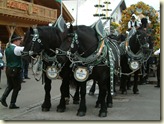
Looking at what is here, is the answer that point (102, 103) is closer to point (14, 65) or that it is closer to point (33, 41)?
point (33, 41)

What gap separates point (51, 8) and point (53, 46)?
21.8 metres

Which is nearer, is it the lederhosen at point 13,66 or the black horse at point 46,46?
the black horse at point 46,46

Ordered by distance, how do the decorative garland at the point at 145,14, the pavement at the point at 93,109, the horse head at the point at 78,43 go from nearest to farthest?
the horse head at the point at 78,43, the pavement at the point at 93,109, the decorative garland at the point at 145,14

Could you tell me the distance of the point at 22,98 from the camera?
929 cm

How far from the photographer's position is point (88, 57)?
22.2 ft

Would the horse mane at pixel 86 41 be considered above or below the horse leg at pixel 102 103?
above

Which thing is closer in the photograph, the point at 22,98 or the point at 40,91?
the point at 22,98

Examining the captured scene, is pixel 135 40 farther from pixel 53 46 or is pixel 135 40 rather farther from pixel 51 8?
pixel 51 8

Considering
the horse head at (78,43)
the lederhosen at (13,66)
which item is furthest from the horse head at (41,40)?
the lederhosen at (13,66)

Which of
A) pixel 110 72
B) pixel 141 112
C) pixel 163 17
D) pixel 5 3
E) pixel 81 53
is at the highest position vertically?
pixel 5 3

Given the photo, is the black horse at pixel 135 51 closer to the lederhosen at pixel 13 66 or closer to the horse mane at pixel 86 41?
the horse mane at pixel 86 41

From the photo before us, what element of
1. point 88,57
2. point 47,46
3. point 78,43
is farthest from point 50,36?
point 88,57

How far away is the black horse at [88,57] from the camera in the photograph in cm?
666

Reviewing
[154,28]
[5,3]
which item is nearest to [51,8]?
[5,3]
